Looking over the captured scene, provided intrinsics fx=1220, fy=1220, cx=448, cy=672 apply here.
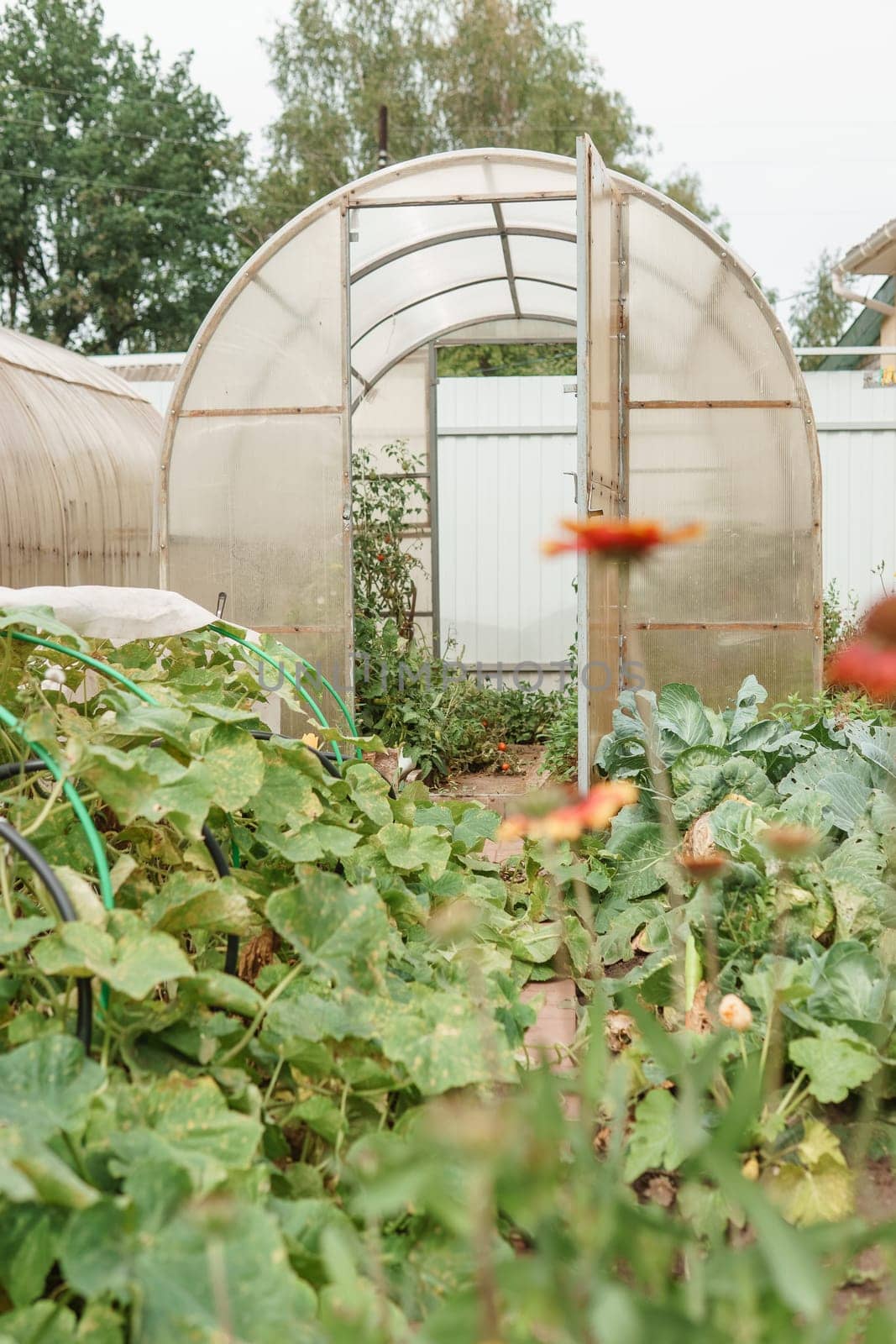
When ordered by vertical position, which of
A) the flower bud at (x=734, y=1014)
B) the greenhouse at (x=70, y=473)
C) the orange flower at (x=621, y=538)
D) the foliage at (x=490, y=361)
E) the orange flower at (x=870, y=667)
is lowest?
the flower bud at (x=734, y=1014)

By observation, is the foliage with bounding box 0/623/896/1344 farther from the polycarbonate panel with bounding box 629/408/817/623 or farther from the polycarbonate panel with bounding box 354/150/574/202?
the polycarbonate panel with bounding box 354/150/574/202

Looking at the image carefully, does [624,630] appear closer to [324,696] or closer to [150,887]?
[324,696]

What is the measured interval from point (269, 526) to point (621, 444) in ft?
5.29

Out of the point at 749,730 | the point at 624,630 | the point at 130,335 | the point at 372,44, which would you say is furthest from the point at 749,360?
the point at 130,335

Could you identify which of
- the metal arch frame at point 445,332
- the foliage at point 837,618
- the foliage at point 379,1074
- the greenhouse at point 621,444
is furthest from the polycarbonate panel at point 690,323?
the foliage at point 379,1074

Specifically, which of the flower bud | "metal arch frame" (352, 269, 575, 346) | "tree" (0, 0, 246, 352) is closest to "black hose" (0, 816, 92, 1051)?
the flower bud

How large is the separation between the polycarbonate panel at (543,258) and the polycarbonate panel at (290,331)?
4.20 ft

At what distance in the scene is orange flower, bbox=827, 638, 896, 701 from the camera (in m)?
1.00

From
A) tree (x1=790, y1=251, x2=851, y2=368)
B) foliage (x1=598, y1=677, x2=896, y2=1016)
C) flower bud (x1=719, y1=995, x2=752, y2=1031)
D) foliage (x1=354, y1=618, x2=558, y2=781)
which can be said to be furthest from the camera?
tree (x1=790, y1=251, x2=851, y2=368)

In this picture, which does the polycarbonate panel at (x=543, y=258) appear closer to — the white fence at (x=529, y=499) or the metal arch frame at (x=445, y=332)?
the metal arch frame at (x=445, y=332)

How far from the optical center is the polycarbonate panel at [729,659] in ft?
17.5

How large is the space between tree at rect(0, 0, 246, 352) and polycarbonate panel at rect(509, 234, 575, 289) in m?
15.5

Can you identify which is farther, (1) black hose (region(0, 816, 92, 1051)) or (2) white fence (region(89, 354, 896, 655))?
(2) white fence (region(89, 354, 896, 655))

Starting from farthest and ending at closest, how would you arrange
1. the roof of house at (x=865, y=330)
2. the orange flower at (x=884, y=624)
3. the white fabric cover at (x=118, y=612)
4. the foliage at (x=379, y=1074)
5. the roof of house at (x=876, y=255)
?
the roof of house at (x=865, y=330), the roof of house at (x=876, y=255), the white fabric cover at (x=118, y=612), the orange flower at (x=884, y=624), the foliage at (x=379, y=1074)
